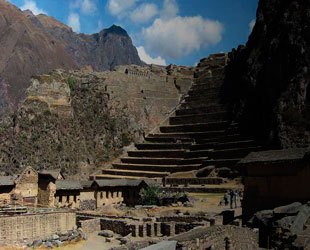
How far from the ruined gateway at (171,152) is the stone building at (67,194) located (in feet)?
0.55

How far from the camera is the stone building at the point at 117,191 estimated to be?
50656mm

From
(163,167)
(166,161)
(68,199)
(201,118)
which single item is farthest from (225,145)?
(68,199)

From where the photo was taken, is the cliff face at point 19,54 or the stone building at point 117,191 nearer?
the stone building at point 117,191

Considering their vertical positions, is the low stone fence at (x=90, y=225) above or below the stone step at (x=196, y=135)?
below

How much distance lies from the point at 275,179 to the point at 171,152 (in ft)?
131

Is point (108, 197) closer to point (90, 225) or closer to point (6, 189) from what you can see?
point (6, 189)

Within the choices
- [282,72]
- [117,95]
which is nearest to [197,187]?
[282,72]

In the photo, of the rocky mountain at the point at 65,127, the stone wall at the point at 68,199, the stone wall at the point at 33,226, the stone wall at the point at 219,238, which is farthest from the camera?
the rocky mountain at the point at 65,127

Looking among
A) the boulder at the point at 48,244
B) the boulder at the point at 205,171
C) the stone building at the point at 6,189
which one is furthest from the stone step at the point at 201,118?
the boulder at the point at 48,244

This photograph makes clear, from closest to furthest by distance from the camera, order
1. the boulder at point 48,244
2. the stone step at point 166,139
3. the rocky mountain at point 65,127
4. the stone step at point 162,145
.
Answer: the boulder at point 48,244 < the stone step at point 162,145 < the stone step at point 166,139 < the rocky mountain at point 65,127

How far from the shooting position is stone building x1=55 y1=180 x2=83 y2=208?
4525 centimetres

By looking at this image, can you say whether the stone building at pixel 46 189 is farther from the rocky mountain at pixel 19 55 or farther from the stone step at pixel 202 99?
the rocky mountain at pixel 19 55

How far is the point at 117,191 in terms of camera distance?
52.2m

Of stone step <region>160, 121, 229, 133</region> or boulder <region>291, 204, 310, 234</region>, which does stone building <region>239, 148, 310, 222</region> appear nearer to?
boulder <region>291, 204, 310, 234</region>
